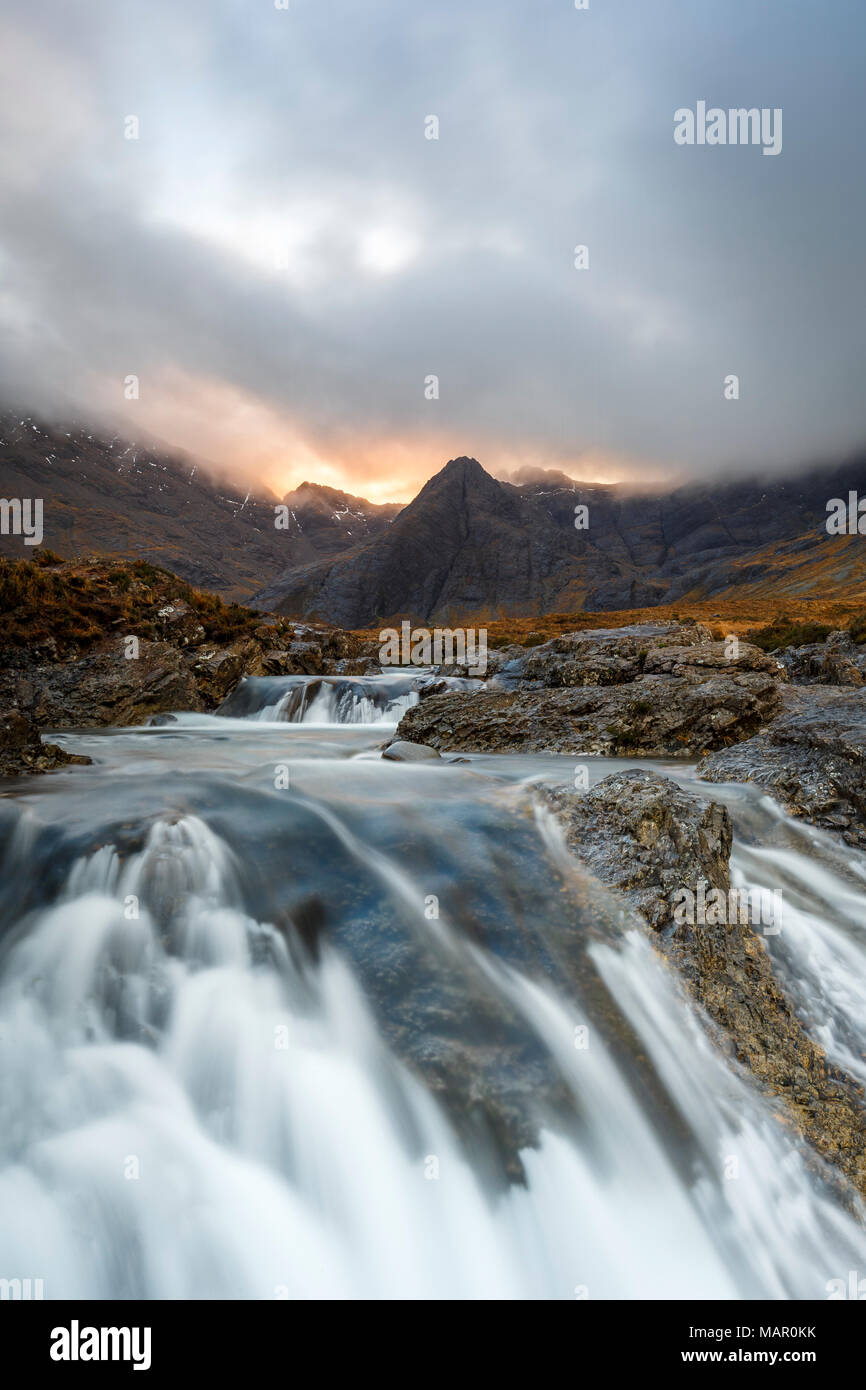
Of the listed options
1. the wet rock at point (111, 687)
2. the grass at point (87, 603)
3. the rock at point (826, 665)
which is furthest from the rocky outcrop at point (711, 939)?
the grass at point (87, 603)

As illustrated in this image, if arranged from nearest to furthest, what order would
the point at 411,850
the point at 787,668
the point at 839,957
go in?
the point at 839,957, the point at 411,850, the point at 787,668

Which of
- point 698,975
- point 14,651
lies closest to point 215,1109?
point 698,975

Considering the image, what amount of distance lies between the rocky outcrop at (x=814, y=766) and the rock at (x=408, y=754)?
4602 mm

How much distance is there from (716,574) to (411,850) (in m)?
203

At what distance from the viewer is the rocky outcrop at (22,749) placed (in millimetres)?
8512

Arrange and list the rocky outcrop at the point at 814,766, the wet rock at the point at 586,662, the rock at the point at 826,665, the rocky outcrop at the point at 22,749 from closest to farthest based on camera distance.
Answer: the rocky outcrop at the point at 814,766
the rocky outcrop at the point at 22,749
the wet rock at the point at 586,662
the rock at the point at 826,665

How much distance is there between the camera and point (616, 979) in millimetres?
4555

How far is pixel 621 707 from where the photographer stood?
42.2ft

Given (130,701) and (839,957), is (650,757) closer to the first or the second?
Result: (839,957)
